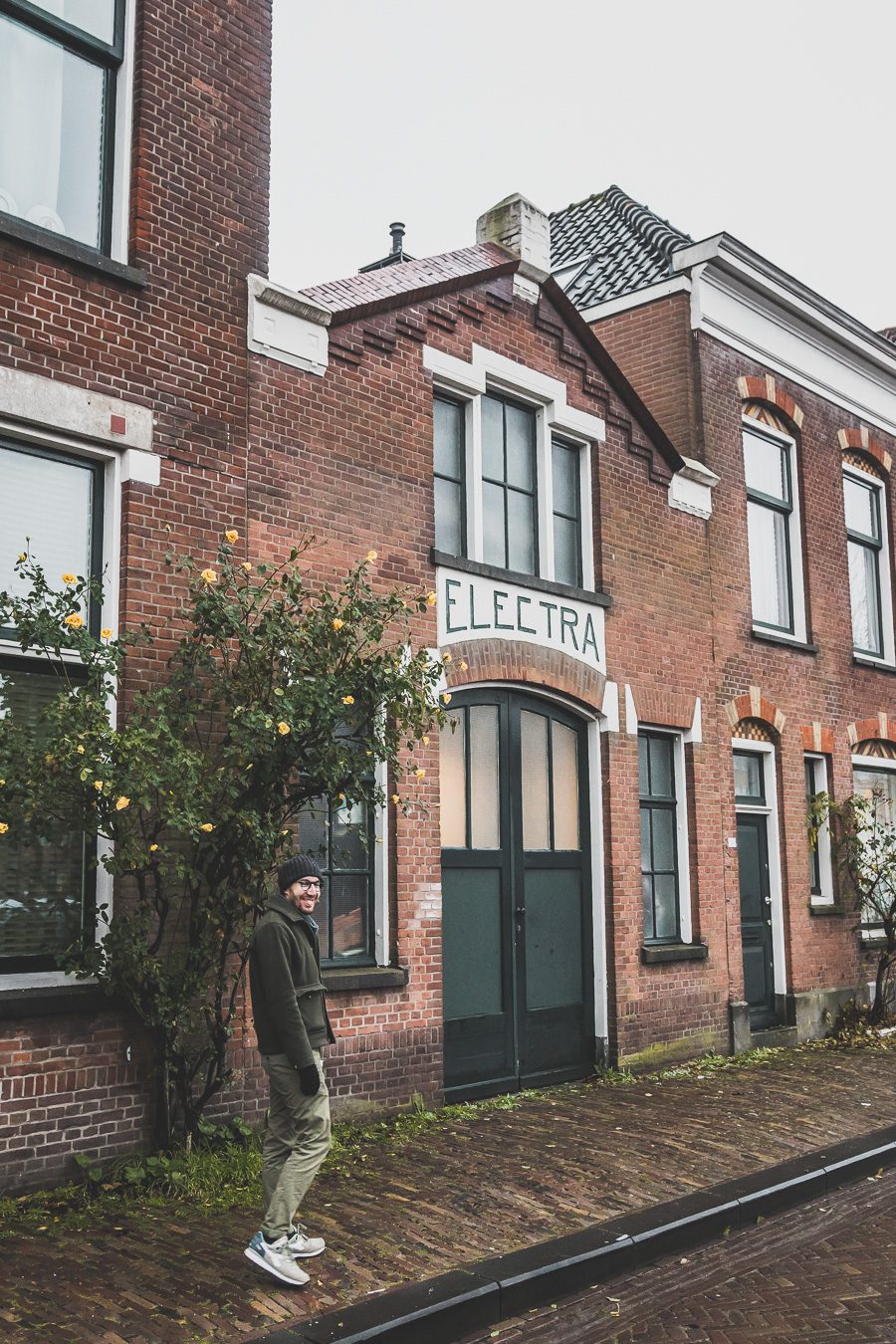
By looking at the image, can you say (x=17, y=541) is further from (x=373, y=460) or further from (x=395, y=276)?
(x=395, y=276)

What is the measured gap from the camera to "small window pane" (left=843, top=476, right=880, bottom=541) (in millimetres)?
15758

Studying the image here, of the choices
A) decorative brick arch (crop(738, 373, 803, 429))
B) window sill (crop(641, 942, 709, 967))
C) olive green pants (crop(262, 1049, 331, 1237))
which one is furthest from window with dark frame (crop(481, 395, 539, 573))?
olive green pants (crop(262, 1049, 331, 1237))

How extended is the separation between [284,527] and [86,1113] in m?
3.96

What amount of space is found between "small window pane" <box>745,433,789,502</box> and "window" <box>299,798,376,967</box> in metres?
7.41

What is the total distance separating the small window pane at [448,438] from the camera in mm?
10039

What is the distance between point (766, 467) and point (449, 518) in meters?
5.80

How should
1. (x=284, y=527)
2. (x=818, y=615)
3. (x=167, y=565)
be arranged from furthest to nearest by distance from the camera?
(x=818, y=615) → (x=284, y=527) → (x=167, y=565)

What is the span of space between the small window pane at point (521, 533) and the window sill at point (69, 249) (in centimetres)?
396

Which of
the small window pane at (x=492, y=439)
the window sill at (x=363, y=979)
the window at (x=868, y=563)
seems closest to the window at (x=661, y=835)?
the small window pane at (x=492, y=439)

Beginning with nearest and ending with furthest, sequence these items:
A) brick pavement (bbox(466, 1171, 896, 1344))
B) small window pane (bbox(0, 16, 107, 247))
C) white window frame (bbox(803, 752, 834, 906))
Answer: brick pavement (bbox(466, 1171, 896, 1344)) → small window pane (bbox(0, 16, 107, 247)) → white window frame (bbox(803, 752, 834, 906))

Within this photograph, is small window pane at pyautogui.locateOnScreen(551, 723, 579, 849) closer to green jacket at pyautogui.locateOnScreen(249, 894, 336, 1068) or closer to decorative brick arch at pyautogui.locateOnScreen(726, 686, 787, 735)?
decorative brick arch at pyautogui.locateOnScreen(726, 686, 787, 735)

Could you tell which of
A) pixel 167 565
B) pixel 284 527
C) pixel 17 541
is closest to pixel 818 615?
pixel 284 527

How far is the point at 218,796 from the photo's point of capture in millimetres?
7121

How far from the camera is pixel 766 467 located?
563 inches
